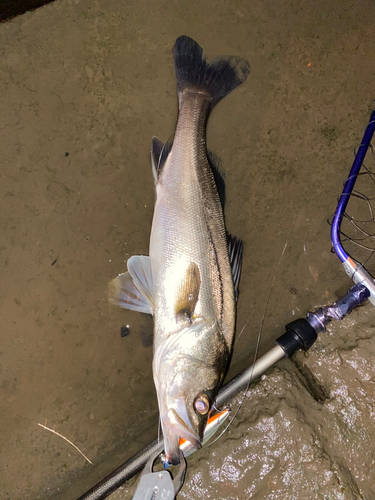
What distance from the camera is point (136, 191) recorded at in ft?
7.71

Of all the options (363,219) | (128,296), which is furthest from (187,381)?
(363,219)

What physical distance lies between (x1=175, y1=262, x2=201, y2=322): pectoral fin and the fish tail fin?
1.32 metres

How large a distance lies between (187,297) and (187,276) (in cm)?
13

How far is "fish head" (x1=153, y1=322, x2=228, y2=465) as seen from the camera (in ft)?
5.62

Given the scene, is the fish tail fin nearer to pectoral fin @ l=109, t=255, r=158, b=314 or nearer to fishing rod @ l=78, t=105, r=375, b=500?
pectoral fin @ l=109, t=255, r=158, b=314

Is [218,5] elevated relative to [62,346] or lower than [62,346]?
elevated

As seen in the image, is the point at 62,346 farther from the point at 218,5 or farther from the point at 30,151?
the point at 218,5

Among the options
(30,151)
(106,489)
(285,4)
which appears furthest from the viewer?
(285,4)

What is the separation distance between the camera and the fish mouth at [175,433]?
66.9 inches

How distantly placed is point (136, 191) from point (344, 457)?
92.6 inches

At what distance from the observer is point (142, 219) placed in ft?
7.75

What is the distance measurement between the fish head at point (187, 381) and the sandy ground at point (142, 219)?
49 cm

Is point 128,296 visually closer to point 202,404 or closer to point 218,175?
point 202,404

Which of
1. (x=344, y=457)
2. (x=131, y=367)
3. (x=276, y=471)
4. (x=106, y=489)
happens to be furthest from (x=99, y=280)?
(x=344, y=457)
